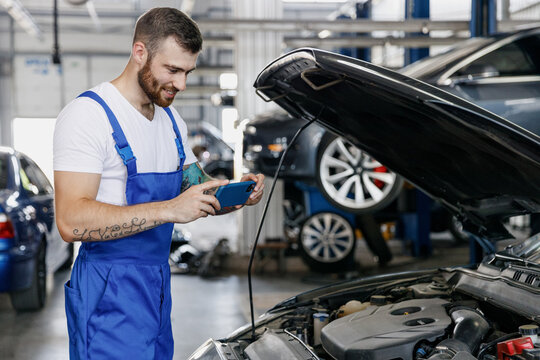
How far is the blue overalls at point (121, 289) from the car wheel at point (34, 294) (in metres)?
3.46

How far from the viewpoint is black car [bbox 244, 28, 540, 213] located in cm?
472

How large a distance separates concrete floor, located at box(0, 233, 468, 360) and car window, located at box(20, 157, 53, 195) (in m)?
0.98

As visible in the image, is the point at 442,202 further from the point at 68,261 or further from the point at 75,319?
the point at 68,261

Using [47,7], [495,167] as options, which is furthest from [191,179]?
[47,7]

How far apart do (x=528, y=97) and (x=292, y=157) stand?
2.13m

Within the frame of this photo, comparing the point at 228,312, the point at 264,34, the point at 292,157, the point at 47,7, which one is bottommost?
the point at 228,312

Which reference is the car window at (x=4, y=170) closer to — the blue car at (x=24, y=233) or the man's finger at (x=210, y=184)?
the blue car at (x=24, y=233)

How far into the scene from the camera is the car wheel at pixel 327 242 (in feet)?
21.1

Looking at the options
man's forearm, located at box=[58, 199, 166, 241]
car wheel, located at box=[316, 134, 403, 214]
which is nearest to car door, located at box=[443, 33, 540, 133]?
car wheel, located at box=[316, 134, 403, 214]

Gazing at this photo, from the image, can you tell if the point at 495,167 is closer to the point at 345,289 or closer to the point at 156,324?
the point at 345,289

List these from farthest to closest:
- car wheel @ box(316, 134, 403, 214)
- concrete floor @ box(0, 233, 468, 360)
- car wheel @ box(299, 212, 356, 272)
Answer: car wheel @ box(299, 212, 356, 272), car wheel @ box(316, 134, 403, 214), concrete floor @ box(0, 233, 468, 360)

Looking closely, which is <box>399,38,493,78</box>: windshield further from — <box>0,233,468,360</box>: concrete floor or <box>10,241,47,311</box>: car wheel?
<box>10,241,47,311</box>: car wheel

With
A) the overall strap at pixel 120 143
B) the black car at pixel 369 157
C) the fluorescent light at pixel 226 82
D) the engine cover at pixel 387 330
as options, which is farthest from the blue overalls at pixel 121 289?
the fluorescent light at pixel 226 82

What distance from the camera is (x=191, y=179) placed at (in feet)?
7.27
